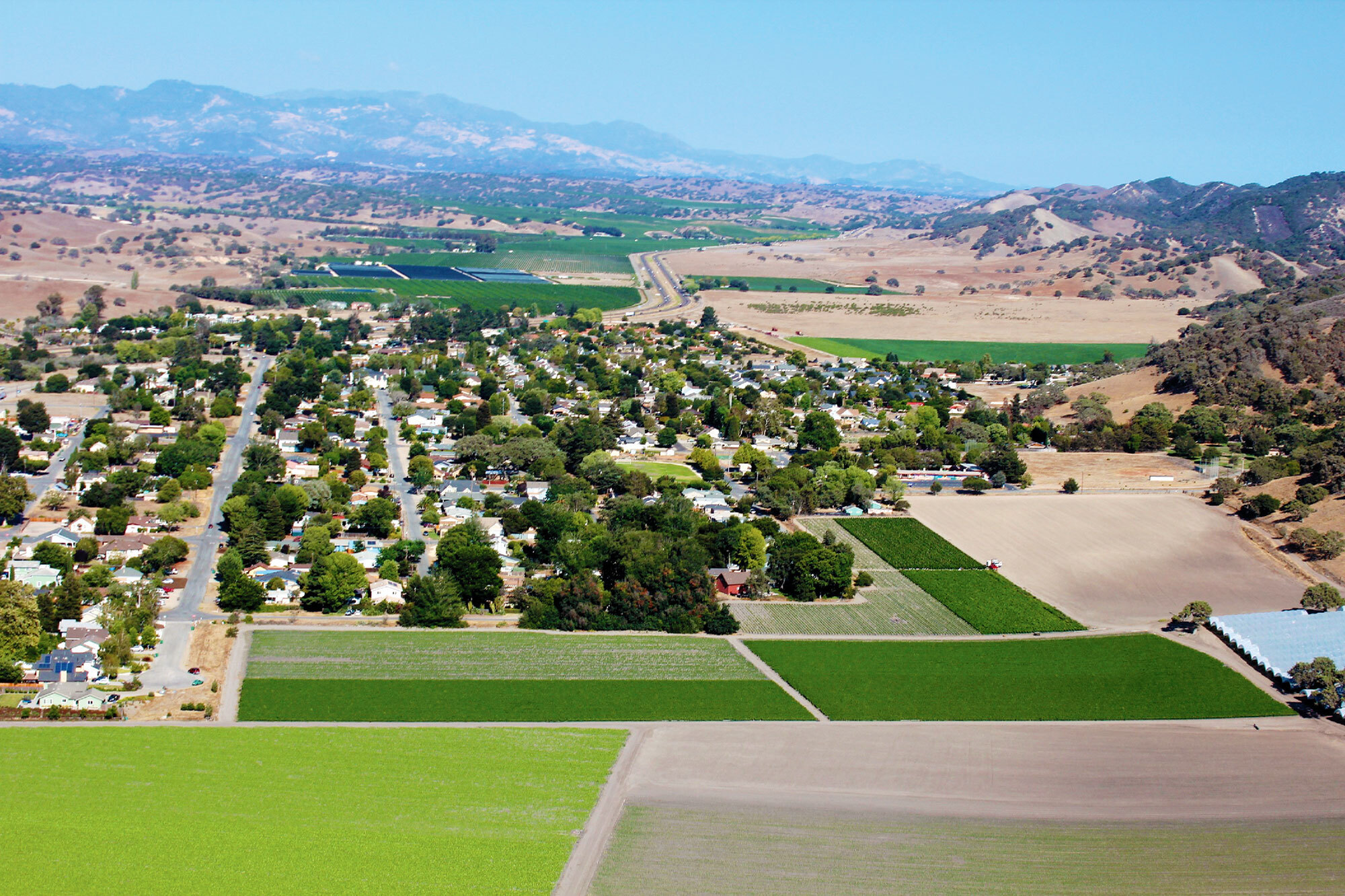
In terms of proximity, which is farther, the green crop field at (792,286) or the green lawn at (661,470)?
the green crop field at (792,286)

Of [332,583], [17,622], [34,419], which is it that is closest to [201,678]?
[17,622]

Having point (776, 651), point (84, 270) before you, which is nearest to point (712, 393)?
point (776, 651)

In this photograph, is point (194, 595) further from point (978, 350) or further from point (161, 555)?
point (978, 350)

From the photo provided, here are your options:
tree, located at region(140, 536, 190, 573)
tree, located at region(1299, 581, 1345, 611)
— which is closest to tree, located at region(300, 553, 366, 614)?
tree, located at region(140, 536, 190, 573)

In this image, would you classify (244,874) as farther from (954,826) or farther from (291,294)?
(291,294)

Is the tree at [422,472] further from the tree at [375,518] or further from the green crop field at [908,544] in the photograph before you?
the green crop field at [908,544]

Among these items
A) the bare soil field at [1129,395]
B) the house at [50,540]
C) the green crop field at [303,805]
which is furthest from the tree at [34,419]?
the bare soil field at [1129,395]
